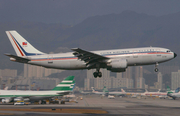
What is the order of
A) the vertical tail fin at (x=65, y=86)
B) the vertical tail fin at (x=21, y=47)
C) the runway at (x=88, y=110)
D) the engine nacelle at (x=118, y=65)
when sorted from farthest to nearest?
the vertical tail fin at (x=65, y=86) < the runway at (x=88, y=110) < the vertical tail fin at (x=21, y=47) < the engine nacelle at (x=118, y=65)

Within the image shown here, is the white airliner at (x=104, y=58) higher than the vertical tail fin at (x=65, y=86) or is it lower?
higher

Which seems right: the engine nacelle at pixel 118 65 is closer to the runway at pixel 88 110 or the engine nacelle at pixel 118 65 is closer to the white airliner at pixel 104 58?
the white airliner at pixel 104 58

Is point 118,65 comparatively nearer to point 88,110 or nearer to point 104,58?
point 104,58

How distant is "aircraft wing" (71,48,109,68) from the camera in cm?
4844

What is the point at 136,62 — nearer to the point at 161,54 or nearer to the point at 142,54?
the point at 142,54

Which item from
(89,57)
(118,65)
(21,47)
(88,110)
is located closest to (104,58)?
(89,57)

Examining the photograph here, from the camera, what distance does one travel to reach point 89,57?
4959 centimetres

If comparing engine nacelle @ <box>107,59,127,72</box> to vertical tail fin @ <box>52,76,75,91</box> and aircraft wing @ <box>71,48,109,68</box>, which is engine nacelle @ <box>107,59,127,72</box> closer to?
aircraft wing @ <box>71,48,109,68</box>

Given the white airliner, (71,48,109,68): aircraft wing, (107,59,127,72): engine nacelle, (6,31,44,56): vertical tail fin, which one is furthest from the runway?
(6,31,44,56): vertical tail fin

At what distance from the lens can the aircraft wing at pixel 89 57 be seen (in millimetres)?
48438

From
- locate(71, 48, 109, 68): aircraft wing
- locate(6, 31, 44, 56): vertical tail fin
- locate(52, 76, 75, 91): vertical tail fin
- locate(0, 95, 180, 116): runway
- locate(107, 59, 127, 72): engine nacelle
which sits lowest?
locate(0, 95, 180, 116): runway

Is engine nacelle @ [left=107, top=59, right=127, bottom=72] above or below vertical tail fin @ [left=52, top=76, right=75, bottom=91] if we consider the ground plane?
above

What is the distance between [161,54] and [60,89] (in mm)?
39765

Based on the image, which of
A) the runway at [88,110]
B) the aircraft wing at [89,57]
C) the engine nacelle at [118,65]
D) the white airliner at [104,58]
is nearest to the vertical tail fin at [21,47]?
the white airliner at [104,58]
